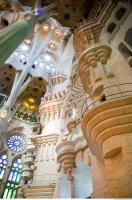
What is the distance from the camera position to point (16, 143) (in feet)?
75.4

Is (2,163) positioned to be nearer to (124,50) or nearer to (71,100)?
(71,100)

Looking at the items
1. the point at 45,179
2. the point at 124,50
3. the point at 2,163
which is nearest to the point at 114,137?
the point at 124,50

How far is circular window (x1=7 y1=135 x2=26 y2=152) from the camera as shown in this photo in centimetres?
2258

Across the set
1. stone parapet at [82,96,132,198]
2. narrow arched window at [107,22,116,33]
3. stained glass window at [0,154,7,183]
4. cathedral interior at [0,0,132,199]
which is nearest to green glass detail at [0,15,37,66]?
cathedral interior at [0,0,132,199]

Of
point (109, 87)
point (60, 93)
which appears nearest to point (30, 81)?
point (60, 93)

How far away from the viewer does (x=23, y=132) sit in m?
23.8

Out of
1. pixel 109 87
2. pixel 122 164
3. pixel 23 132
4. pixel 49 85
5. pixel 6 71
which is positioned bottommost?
pixel 122 164

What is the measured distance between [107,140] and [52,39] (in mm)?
22914

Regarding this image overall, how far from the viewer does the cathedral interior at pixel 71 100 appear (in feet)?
18.8

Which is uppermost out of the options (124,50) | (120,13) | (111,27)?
(120,13)

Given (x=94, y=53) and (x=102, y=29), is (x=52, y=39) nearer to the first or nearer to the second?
(x=102, y=29)

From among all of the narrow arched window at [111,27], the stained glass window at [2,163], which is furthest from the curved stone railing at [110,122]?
the stained glass window at [2,163]

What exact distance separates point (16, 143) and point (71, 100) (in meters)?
12.2

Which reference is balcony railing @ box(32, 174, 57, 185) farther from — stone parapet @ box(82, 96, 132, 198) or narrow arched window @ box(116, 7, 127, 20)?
narrow arched window @ box(116, 7, 127, 20)
